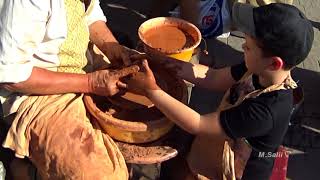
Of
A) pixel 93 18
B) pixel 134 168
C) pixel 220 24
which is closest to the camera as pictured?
pixel 93 18

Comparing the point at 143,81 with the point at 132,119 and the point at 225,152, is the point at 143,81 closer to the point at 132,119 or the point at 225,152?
the point at 132,119

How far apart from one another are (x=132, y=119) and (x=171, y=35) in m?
0.71

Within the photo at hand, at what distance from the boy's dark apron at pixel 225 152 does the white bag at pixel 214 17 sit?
157 centimetres

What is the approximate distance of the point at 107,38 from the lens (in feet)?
9.56

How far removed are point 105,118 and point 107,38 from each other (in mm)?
604

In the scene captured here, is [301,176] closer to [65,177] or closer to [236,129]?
[236,129]

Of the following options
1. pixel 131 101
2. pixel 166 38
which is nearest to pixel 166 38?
pixel 166 38

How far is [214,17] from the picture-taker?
418cm

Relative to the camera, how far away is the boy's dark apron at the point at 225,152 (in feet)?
8.16

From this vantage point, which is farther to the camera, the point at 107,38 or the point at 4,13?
the point at 107,38

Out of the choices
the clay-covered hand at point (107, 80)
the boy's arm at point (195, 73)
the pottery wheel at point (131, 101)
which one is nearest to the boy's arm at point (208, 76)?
the boy's arm at point (195, 73)

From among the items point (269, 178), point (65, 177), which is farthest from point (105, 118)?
point (269, 178)

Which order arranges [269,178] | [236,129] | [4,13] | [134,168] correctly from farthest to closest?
[134,168] → [269,178] → [236,129] → [4,13]

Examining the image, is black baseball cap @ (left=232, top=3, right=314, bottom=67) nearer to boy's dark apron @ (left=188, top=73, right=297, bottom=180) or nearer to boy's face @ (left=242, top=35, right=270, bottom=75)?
boy's face @ (left=242, top=35, right=270, bottom=75)
